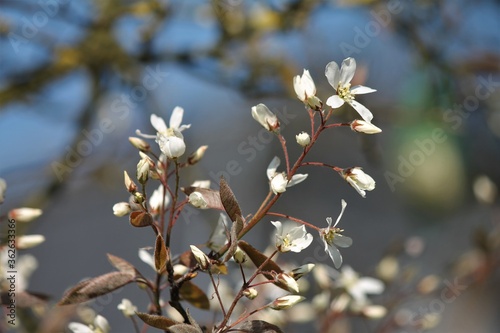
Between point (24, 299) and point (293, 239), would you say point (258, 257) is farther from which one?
point (24, 299)

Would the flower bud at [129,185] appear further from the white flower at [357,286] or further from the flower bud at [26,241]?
the white flower at [357,286]

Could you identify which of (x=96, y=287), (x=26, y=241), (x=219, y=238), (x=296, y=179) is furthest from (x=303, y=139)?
(x=26, y=241)

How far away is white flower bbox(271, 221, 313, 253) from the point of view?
57cm

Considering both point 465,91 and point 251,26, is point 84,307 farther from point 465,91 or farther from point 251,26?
point 465,91

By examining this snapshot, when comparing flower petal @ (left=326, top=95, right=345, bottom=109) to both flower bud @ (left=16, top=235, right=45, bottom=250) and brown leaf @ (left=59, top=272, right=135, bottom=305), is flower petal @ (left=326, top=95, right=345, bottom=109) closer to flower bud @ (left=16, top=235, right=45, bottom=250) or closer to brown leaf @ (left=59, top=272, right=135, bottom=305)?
brown leaf @ (left=59, top=272, right=135, bottom=305)

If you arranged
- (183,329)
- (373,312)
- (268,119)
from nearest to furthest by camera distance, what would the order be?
(183,329) → (268,119) → (373,312)

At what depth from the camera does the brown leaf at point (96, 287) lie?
0.58 m

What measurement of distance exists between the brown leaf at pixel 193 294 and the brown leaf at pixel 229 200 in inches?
4.7

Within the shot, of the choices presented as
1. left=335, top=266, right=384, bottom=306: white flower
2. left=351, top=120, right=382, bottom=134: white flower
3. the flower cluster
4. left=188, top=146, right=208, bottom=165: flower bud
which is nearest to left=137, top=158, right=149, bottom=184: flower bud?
the flower cluster

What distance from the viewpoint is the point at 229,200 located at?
54 centimetres

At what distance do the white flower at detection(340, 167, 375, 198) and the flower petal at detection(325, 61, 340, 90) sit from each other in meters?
0.08

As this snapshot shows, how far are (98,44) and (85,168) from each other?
1.42 ft

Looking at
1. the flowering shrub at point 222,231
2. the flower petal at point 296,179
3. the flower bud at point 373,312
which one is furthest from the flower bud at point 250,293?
the flower bud at point 373,312

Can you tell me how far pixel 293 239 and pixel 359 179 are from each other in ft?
0.28
